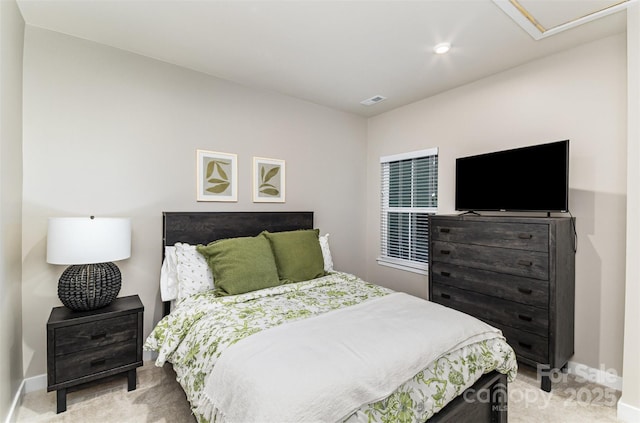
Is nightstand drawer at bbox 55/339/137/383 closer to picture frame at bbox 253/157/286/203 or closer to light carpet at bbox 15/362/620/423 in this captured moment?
light carpet at bbox 15/362/620/423

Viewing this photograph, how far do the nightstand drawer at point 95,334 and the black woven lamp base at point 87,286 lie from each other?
15cm

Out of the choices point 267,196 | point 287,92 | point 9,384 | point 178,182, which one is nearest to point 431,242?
point 267,196

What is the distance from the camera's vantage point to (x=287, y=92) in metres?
3.43

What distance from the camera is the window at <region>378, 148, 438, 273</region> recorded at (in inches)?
142

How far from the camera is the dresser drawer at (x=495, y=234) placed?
230 cm

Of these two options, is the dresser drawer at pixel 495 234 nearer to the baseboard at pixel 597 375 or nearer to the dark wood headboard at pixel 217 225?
the baseboard at pixel 597 375

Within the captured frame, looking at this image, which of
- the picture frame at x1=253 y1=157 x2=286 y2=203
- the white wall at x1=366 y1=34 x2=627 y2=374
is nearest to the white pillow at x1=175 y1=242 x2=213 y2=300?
the picture frame at x1=253 y1=157 x2=286 y2=203

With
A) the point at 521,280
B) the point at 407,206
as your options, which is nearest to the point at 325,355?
the point at 521,280

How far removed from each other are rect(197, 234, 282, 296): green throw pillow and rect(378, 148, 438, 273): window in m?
1.89

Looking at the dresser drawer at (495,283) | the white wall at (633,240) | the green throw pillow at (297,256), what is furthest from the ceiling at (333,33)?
the dresser drawer at (495,283)

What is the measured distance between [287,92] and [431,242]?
2.21 m

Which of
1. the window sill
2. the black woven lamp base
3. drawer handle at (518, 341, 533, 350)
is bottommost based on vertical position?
drawer handle at (518, 341, 533, 350)

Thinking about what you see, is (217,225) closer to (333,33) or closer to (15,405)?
(15,405)

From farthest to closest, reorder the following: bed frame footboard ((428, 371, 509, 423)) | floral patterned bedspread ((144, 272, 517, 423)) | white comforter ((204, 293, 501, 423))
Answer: bed frame footboard ((428, 371, 509, 423)) → floral patterned bedspread ((144, 272, 517, 423)) → white comforter ((204, 293, 501, 423))
